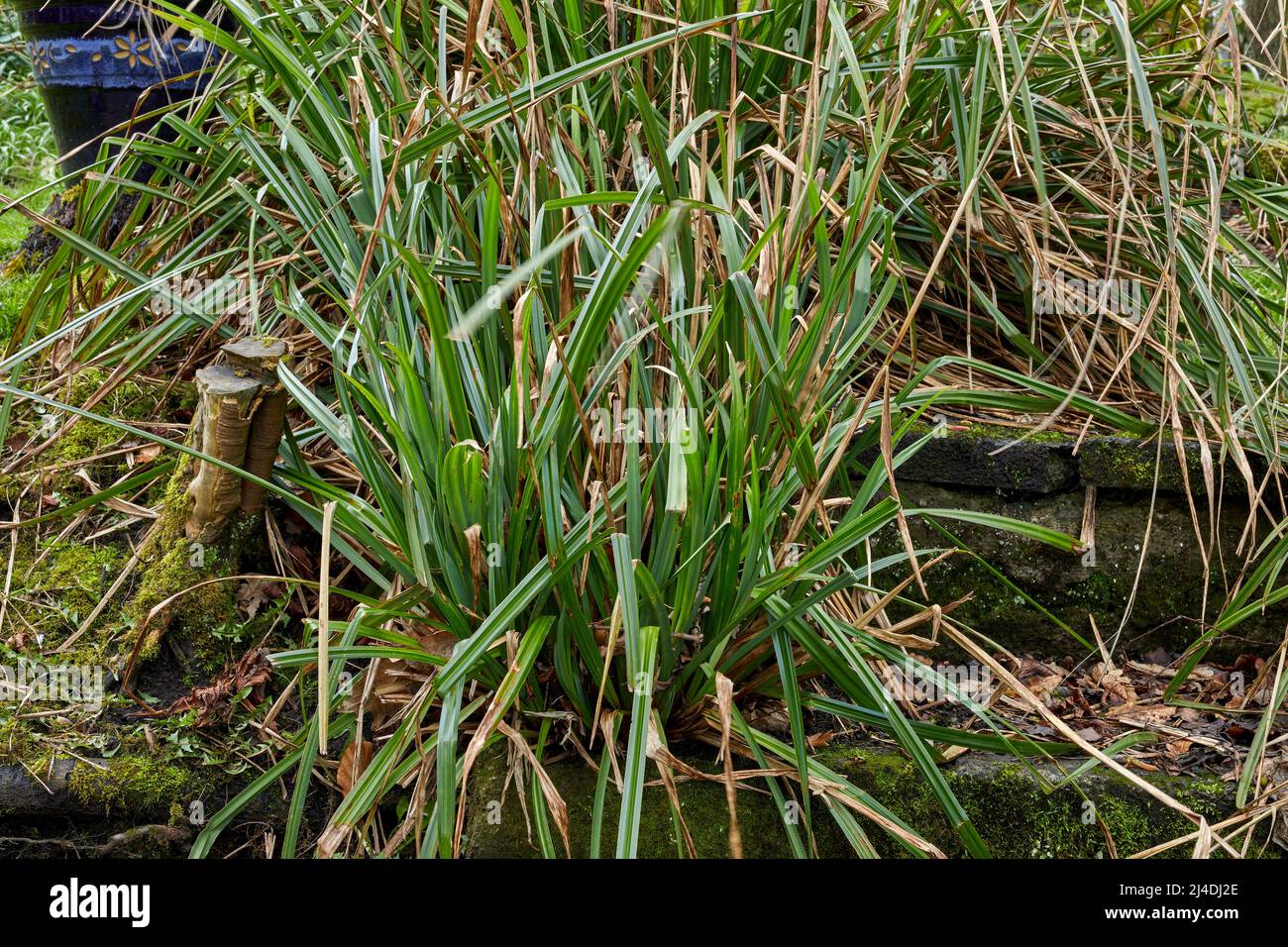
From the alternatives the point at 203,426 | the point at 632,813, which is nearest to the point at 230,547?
the point at 203,426

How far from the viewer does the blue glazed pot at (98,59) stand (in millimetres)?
2492

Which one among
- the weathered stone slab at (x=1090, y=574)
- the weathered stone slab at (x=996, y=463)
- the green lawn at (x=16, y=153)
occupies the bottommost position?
the weathered stone slab at (x=1090, y=574)

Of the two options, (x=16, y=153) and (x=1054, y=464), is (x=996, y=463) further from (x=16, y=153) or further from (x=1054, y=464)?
(x=16, y=153)

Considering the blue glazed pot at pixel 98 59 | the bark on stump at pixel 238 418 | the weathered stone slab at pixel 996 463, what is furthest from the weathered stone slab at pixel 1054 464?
the blue glazed pot at pixel 98 59

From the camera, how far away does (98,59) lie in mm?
2506

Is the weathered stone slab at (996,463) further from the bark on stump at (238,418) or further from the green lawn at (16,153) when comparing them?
the green lawn at (16,153)

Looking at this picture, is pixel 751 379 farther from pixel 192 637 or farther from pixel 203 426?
pixel 192 637

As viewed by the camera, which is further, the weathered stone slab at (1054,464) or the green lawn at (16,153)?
the green lawn at (16,153)

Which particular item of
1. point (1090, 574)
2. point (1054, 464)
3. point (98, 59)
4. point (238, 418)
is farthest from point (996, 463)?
point (98, 59)

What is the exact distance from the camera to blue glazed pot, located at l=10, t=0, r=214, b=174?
2.49 meters

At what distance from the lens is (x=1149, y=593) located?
5.95 ft
